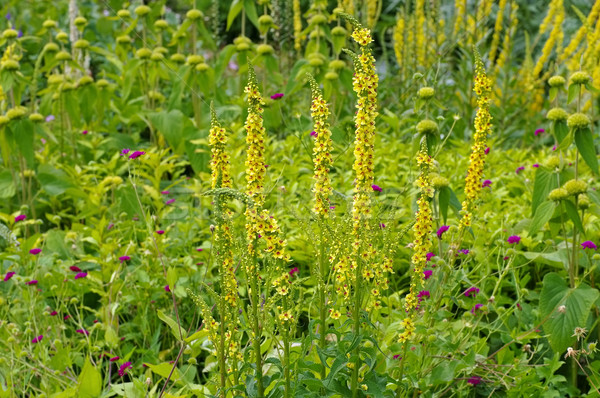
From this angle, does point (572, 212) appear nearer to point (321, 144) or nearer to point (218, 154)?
point (321, 144)

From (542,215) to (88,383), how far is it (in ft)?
4.99

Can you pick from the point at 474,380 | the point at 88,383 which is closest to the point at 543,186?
the point at 474,380

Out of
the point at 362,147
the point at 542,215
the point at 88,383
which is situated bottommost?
the point at 88,383

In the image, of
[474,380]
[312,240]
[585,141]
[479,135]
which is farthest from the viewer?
[585,141]

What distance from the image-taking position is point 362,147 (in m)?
1.58

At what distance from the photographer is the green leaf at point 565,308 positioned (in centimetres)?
207

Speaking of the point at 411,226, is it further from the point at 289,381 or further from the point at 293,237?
the point at 293,237

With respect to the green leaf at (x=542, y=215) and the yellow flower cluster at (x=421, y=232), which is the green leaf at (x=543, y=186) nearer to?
the green leaf at (x=542, y=215)

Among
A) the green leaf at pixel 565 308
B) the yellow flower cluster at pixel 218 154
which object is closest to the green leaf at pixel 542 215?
the green leaf at pixel 565 308

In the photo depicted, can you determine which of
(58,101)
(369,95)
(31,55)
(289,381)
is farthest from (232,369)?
(31,55)

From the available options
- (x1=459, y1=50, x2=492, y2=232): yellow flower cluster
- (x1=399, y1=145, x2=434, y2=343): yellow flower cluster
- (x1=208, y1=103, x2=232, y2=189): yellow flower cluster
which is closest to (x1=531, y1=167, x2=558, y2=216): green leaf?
(x1=459, y1=50, x2=492, y2=232): yellow flower cluster

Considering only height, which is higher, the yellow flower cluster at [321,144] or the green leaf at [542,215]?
the yellow flower cluster at [321,144]

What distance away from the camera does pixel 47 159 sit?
149 inches

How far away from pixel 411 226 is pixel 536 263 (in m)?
1.16
